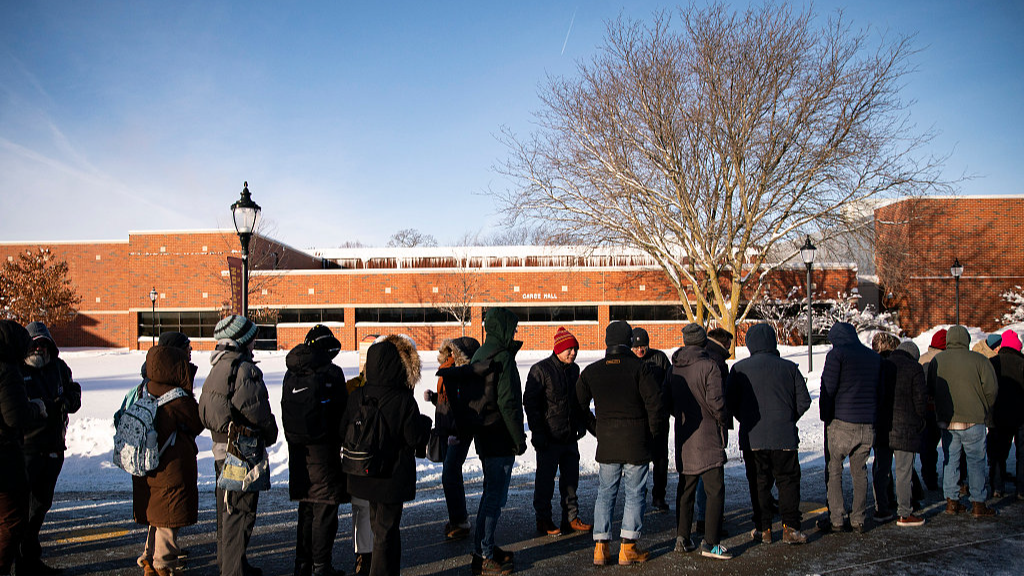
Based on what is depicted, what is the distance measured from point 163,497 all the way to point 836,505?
5.74 m

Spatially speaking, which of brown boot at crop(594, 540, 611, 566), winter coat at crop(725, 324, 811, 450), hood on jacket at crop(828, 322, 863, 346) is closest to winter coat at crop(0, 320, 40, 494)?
brown boot at crop(594, 540, 611, 566)

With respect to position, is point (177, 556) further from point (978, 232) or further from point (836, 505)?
point (978, 232)

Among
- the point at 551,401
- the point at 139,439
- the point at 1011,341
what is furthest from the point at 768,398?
the point at 139,439

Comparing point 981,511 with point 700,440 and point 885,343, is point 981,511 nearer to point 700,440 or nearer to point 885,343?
point 885,343

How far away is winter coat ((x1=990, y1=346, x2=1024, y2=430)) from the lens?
710cm

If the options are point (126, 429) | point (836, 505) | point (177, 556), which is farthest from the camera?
point (836, 505)

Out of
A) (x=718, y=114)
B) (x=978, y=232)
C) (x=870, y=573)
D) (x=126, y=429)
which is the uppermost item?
(x=718, y=114)

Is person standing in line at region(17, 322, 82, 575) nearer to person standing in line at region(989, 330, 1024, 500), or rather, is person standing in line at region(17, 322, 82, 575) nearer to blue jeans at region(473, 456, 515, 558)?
blue jeans at region(473, 456, 515, 558)

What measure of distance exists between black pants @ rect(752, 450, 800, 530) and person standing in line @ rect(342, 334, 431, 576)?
124 inches

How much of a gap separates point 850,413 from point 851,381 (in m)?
0.29

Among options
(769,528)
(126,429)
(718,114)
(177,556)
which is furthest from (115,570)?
(718,114)

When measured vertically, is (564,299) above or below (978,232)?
below

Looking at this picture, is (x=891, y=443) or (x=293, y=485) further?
(x=891, y=443)

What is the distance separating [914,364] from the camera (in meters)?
6.37
